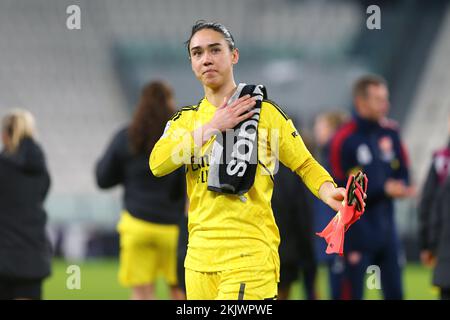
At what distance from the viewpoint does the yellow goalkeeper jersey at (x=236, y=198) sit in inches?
172

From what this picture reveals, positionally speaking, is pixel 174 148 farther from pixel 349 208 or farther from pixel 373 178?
pixel 373 178

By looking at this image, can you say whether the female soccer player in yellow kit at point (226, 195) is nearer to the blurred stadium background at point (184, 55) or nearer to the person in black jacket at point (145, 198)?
the person in black jacket at point (145, 198)

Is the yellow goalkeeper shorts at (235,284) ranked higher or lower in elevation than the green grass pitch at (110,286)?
higher

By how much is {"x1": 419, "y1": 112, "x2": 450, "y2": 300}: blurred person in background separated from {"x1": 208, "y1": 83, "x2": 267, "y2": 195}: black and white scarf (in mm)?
2356

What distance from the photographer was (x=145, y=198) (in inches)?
321

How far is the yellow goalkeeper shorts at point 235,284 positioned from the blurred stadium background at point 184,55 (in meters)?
25.1

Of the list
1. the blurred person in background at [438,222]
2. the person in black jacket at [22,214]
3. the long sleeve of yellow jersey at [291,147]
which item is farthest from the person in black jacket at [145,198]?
the long sleeve of yellow jersey at [291,147]

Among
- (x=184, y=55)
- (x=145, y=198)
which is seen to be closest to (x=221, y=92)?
(x=145, y=198)

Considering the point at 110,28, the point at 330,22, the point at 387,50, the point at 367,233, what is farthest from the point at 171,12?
the point at 367,233

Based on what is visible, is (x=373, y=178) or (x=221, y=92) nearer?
(x=221, y=92)

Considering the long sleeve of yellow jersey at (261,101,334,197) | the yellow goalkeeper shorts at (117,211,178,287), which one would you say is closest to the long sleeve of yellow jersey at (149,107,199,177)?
the long sleeve of yellow jersey at (261,101,334,197)

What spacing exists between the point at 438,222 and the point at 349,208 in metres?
2.70

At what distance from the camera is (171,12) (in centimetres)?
3191
